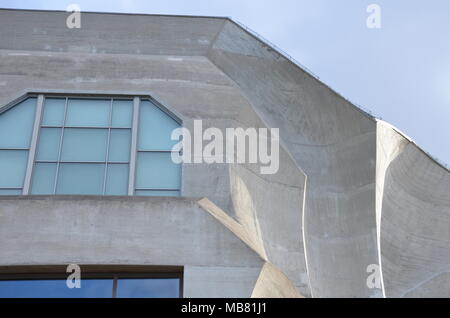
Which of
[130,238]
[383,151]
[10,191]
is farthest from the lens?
[383,151]

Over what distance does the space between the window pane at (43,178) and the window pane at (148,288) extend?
11.1 ft

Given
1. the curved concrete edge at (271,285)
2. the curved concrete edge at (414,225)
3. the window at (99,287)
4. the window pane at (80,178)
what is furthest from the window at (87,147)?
the curved concrete edge at (414,225)

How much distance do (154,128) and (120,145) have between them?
955mm

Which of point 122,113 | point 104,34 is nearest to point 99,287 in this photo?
point 122,113

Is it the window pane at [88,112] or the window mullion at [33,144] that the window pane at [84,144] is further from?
the window mullion at [33,144]

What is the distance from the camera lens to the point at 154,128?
1723 centimetres

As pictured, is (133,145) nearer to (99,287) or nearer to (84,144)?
(84,144)

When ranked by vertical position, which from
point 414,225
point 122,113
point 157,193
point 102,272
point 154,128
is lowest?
point 102,272

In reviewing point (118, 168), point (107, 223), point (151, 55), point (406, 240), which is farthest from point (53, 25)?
point (406, 240)

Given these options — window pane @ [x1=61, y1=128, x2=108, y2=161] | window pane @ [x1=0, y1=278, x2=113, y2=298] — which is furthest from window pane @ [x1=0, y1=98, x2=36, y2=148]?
window pane @ [x1=0, y1=278, x2=113, y2=298]

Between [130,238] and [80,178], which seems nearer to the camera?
[130,238]

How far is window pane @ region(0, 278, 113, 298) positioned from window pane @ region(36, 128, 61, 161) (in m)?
3.68

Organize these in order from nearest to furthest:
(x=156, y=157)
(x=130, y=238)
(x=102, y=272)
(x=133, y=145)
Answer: (x=102, y=272) < (x=130, y=238) < (x=156, y=157) < (x=133, y=145)
